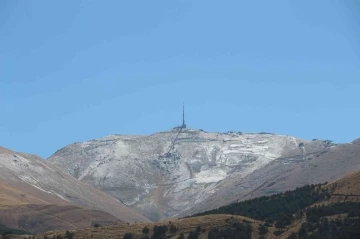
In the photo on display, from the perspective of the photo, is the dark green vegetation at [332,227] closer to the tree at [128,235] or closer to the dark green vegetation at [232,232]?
the dark green vegetation at [232,232]

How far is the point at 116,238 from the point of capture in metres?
193

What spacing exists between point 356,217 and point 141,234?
54.5 metres

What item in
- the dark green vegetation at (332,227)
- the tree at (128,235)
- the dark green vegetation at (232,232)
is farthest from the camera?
the tree at (128,235)

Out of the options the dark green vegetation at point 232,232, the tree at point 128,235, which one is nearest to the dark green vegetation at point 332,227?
the dark green vegetation at point 232,232

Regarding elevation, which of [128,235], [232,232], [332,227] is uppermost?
[332,227]

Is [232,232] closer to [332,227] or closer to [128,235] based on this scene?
[332,227]

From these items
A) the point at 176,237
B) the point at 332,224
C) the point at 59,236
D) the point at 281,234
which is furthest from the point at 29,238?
the point at 332,224

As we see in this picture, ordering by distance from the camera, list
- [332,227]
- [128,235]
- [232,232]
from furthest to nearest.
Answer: [232,232]
[128,235]
[332,227]

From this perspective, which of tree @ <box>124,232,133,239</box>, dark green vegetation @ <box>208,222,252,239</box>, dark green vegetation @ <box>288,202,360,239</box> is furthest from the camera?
tree @ <box>124,232,133,239</box>

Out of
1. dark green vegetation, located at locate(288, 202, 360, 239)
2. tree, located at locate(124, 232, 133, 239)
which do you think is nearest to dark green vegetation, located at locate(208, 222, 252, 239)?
dark green vegetation, located at locate(288, 202, 360, 239)

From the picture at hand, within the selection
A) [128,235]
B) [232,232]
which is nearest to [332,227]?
[232,232]

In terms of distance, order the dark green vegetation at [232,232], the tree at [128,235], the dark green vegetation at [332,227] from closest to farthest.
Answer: the dark green vegetation at [332,227], the dark green vegetation at [232,232], the tree at [128,235]

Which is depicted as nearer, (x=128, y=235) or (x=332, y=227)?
(x=332, y=227)

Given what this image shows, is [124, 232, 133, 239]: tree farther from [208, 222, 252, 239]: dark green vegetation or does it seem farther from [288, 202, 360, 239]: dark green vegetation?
[288, 202, 360, 239]: dark green vegetation
